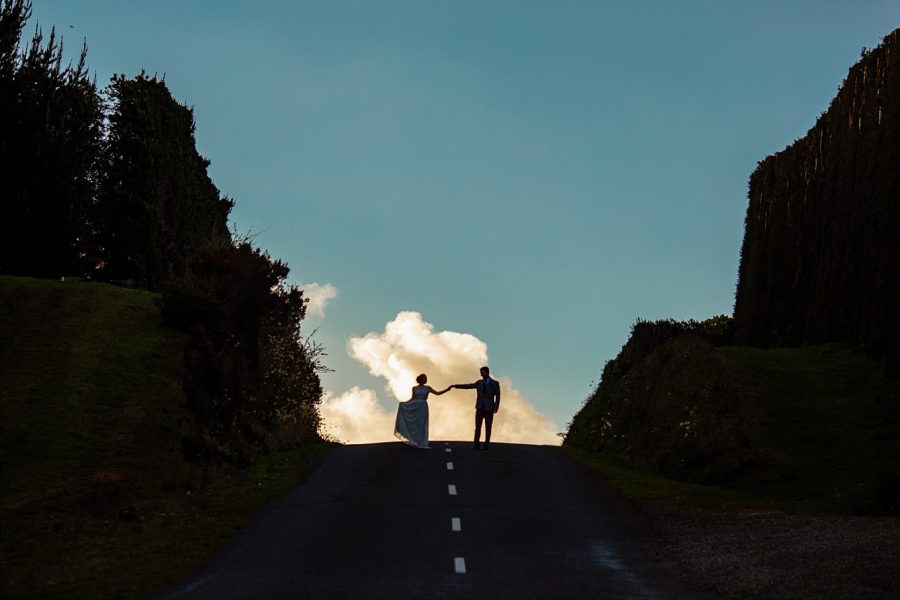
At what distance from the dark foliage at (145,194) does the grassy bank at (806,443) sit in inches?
780

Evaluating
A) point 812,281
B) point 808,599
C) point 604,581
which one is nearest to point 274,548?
point 604,581

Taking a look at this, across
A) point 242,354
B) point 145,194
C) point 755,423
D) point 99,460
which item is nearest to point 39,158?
point 145,194

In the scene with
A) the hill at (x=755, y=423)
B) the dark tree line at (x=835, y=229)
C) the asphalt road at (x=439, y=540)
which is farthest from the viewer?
the dark tree line at (x=835, y=229)

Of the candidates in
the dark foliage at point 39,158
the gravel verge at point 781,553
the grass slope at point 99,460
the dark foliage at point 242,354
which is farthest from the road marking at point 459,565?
the dark foliage at point 39,158

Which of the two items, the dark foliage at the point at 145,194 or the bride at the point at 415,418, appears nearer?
the bride at the point at 415,418

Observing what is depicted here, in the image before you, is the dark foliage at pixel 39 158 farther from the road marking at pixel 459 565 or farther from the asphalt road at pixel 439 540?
the road marking at pixel 459 565

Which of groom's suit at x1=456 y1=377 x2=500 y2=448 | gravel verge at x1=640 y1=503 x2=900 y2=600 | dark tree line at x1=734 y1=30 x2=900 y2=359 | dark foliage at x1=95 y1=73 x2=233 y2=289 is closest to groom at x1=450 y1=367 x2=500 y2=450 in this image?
groom's suit at x1=456 y1=377 x2=500 y2=448

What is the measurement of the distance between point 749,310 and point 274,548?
Answer: 34507 millimetres

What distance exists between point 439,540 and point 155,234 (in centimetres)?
3152

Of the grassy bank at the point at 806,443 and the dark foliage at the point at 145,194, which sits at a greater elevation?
the dark foliage at the point at 145,194

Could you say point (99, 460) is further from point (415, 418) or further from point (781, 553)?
point (781, 553)

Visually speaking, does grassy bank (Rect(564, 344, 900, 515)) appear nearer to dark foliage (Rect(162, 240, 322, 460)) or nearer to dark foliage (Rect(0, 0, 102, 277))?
dark foliage (Rect(162, 240, 322, 460))

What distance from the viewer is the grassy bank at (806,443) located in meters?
28.3

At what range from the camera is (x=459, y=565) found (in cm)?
1803
